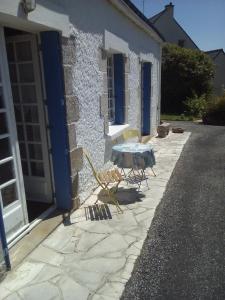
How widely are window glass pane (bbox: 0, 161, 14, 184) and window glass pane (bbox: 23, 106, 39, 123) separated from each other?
39.2 inches

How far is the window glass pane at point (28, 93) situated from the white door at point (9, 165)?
0.77 metres

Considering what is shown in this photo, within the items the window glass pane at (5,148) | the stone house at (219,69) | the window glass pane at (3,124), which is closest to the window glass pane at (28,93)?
the window glass pane at (3,124)

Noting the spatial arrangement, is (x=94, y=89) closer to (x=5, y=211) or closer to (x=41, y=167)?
(x=41, y=167)

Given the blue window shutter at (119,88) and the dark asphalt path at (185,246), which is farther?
the blue window shutter at (119,88)

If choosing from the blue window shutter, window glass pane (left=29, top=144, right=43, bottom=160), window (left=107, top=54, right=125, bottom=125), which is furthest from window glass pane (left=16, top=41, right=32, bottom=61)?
the blue window shutter

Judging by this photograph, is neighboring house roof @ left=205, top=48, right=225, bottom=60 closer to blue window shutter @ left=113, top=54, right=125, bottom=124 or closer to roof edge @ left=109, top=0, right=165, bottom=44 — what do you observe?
roof edge @ left=109, top=0, right=165, bottom=44

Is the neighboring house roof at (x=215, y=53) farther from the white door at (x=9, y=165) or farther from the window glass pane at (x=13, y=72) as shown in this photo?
the white door at (x=9, y=165)

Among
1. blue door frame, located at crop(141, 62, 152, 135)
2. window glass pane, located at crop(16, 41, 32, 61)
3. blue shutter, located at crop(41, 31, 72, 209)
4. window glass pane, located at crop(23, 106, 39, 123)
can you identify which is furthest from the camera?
blue door frame, located at crop(141, 62, 152, 135)

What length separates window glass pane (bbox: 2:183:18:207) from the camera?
147 inches

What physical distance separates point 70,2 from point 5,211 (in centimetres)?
317

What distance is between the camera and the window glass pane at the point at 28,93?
171 inches

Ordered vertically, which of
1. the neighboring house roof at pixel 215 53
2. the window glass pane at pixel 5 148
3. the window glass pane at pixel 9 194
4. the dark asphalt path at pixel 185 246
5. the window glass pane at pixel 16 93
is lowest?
the dark asphalt path at pixel 185 246

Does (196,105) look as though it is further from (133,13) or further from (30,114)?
(30,114)

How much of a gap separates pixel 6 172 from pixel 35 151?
99 centimetres
